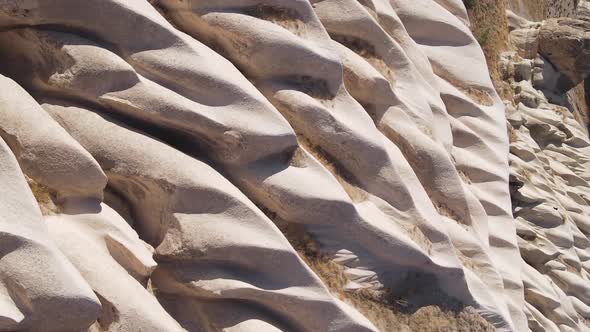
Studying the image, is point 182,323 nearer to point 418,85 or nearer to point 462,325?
point 462,325

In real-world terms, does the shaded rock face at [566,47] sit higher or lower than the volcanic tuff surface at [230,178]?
lower

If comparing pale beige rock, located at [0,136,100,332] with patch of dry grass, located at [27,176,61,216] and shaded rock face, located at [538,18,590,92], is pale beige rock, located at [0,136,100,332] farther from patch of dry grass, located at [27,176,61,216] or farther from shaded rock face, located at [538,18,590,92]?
shaded rock face, located at [538,18,590,92]

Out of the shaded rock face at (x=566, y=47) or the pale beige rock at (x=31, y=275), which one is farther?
the shaded rock face at (x=566, y=47)

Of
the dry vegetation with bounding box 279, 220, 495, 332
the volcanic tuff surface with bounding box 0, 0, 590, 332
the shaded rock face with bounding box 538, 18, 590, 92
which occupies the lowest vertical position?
the shaded rock face with bounding box 538, 18, 590, 92

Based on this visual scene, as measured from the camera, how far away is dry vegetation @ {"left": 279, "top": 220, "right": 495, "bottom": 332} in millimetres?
3041

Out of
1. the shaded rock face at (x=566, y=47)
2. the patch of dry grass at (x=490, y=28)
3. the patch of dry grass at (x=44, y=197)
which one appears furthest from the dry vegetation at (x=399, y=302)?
the shaded rock face at (x=566, y=47)

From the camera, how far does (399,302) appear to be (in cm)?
325

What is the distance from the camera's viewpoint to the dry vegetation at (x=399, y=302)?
3.04m

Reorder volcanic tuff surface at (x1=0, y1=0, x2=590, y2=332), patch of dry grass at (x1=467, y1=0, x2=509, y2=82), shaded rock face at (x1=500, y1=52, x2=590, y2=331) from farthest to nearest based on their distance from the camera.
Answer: patch of dry grass at (x1=467, y1=0, x2=509, y2=82) < shaded rock face at (x1=500, y1=52, x2=590, y2=331) < volcanic tuff surface at (x1=0, y1=0, x2=590, y2=332)

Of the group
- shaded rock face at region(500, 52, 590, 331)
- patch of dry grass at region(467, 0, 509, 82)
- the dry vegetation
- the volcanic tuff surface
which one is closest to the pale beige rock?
the volcanic tuff surface

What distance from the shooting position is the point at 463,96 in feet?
14.6

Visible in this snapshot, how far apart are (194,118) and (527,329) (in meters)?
1.75

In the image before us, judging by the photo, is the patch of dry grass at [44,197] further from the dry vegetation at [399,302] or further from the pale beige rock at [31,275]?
the dry vegetation at [399,302]

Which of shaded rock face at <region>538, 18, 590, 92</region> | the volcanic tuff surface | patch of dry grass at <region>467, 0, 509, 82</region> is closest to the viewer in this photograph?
the volcanic tuff surface
